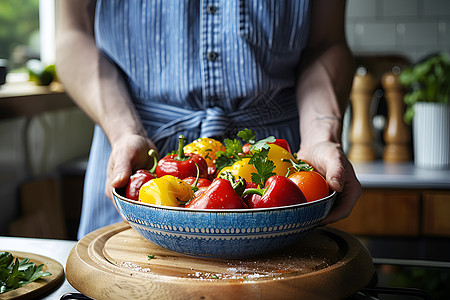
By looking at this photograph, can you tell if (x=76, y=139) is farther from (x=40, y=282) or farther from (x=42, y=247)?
Result: (x=40, y=282)

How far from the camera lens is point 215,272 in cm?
60

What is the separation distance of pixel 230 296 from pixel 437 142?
1.66 metres

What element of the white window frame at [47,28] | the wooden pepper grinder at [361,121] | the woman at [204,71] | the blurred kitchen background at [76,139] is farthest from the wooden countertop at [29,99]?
the wooden pepper grinder at [361,121]

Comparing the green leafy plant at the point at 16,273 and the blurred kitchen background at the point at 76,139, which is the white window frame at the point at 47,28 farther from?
the green leafy plant at the point at 16,273

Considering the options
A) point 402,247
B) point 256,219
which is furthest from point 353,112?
point 256,219

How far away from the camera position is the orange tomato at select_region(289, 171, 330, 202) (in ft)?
2.21


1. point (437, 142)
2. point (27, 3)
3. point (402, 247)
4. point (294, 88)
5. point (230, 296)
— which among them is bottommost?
point (402, 247)

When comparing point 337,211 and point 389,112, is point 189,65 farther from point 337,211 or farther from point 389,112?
point 389,112

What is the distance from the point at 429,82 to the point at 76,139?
1547mm

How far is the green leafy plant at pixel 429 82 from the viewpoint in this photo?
1.93 metres

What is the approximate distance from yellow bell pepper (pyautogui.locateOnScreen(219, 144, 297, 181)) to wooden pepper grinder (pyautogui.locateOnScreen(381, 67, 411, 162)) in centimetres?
145

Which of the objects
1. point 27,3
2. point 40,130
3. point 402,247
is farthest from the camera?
point 27,3

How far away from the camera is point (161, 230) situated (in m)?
0.62

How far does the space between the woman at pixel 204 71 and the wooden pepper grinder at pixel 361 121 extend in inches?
41.3
